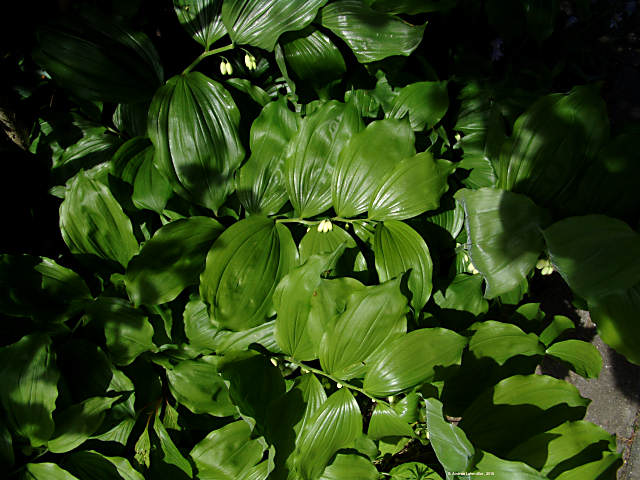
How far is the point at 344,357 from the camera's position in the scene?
1.38 metres

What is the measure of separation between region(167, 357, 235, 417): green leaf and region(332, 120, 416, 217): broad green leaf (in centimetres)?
81

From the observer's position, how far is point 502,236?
46.5 inches

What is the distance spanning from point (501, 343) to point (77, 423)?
151 cm

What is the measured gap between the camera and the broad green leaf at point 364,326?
1320 mm

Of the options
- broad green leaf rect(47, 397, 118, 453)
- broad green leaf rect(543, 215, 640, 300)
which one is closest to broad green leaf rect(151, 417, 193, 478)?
broad green leaf rect(47, 397, 118, 453)

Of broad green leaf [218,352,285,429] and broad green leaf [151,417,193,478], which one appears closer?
broad green leaf [218,352,285,429]

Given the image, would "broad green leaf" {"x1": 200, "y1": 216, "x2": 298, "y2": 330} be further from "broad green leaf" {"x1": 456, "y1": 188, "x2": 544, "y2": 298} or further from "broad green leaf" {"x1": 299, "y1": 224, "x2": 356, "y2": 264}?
"broad green leaf" {"x1": 456, "y1": 188, "x2": 544, "y2": 298}

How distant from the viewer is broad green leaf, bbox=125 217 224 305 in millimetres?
1391

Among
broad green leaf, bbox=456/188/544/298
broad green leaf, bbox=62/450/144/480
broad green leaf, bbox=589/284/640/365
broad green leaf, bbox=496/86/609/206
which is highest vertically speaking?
broad green leaf, bbox=496/86/609/206

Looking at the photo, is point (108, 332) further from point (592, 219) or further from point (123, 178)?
point (592, 219)

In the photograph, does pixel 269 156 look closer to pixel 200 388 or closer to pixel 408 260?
pixel 408 260

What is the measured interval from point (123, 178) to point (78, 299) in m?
0.49

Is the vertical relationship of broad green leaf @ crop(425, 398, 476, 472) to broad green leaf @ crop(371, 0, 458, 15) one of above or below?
below

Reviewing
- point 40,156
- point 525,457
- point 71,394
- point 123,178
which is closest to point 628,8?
point 525,457
